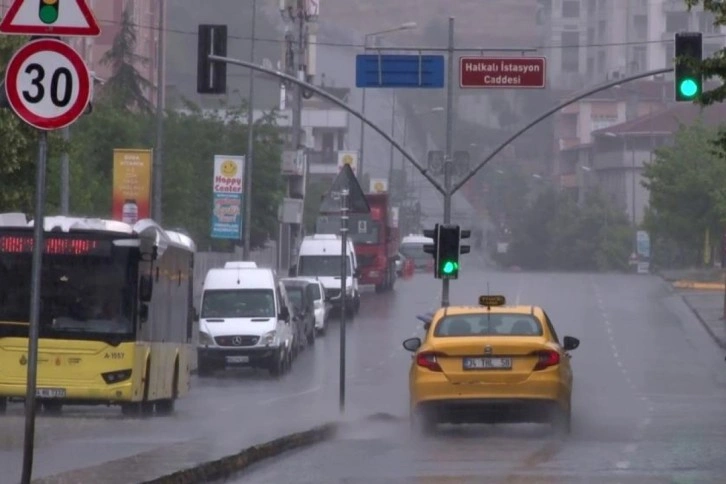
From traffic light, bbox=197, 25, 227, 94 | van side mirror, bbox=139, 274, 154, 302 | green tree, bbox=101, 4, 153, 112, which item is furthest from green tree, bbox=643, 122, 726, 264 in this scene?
van side mirror, bbox=139, 274, 154, 302

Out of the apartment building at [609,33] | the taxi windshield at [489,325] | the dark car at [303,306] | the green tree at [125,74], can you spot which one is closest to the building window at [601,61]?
the apartment building at [609,33]

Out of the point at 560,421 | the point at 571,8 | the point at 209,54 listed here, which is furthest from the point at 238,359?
the point at 571,8

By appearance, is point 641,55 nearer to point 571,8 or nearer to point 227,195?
point 571,8

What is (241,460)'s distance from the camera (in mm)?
15992

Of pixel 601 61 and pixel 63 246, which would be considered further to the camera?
pixel 601 61

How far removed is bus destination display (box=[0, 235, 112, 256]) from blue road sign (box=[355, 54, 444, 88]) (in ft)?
25.3

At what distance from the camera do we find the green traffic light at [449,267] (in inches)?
1222

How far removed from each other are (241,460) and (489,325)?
5.95 meters

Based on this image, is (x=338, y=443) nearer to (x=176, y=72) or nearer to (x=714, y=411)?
(x=714, y=411)

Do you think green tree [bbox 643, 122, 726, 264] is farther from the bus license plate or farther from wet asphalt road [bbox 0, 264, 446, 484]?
the bus license plate

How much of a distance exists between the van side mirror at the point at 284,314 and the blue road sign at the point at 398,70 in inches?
410

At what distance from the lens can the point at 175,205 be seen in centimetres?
5466

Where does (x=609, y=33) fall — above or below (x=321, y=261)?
above

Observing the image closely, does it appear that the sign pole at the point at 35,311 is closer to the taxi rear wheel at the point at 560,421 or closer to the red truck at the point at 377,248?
the taxi rear wheel at the point at 560,421
